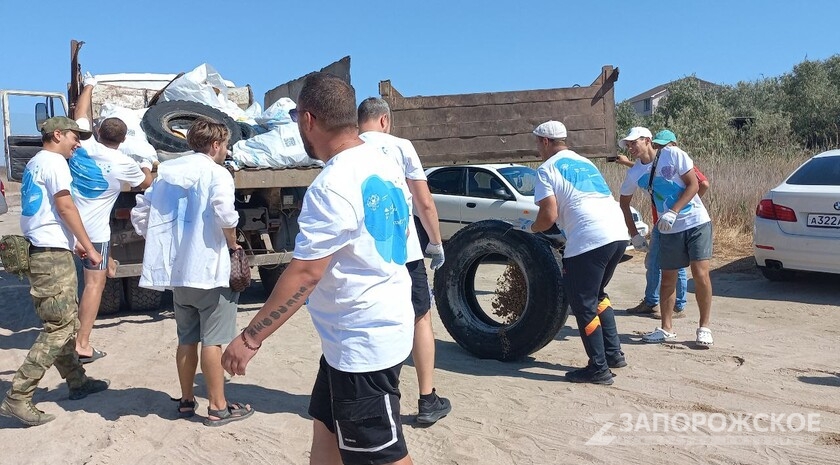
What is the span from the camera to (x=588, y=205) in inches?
192

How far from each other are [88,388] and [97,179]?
1.74m

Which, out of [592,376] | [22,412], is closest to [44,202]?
[22,412]

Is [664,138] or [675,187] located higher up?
[664,138]

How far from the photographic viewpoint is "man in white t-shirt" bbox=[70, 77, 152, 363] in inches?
222

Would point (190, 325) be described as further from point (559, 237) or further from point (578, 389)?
point (559, 237)

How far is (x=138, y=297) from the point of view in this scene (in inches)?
299

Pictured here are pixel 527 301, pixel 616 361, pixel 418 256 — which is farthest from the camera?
pixel 527 301

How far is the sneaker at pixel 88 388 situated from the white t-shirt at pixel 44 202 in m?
0.98

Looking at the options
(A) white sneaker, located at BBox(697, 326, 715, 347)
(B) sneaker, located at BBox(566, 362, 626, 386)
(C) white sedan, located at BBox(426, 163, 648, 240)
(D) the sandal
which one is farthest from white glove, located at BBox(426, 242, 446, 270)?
→ (C) white sedan, located at BBox(426, 163, 648, 240)

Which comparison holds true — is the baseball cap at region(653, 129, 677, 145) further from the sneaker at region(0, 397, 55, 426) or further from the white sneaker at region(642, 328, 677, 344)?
the sneaker at region(0, 397, 55, 426)

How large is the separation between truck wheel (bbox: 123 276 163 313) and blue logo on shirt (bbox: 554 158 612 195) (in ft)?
15.7

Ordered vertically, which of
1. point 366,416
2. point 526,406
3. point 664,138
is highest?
point 664,138

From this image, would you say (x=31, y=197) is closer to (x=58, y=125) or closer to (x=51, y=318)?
(x=58, y=125)

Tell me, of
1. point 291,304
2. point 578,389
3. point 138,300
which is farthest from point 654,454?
point 138,300
